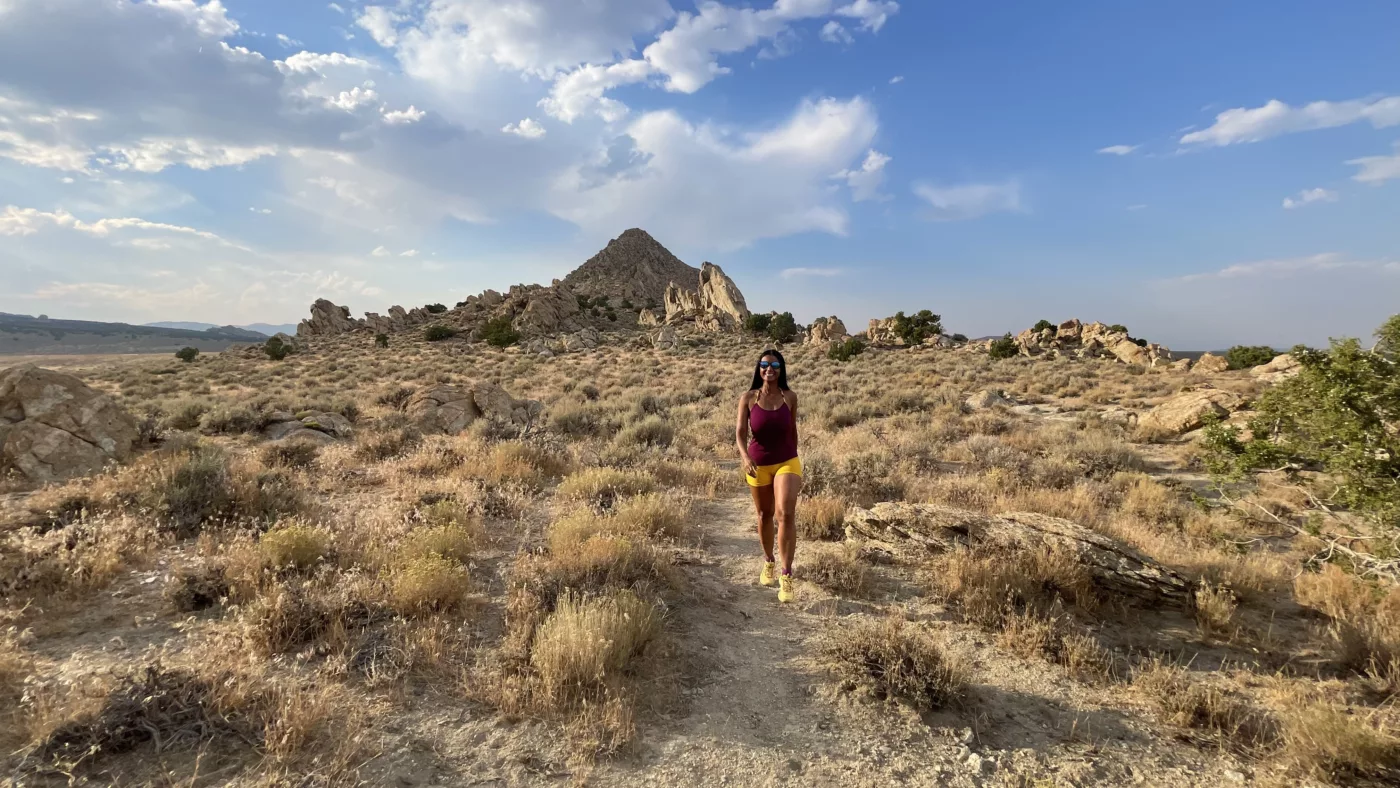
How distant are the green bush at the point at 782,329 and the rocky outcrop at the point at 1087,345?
60.4 feet

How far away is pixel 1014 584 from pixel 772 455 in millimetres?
2296

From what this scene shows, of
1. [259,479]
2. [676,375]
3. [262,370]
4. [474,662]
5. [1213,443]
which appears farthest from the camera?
[262,370]

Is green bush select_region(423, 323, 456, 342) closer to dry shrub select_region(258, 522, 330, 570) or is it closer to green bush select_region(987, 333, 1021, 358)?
green bush select_region(987, 333, 1021, 358)

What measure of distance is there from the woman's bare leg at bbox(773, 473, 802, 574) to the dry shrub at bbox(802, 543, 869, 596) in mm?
385

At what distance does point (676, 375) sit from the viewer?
25.7 meters

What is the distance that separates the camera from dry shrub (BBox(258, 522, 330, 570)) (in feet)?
15.0

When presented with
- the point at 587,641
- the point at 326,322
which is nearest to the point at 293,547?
the point at 587,641

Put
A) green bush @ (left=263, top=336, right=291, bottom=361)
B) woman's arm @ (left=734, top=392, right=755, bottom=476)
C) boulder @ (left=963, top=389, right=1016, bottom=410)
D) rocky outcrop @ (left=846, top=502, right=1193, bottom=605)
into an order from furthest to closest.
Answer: green bush @ (left=263, top=336, right=291, bottom=361) < boulder @ (left=963, top=389, right=1016, bottom=410) < woman's arm @ (left=734, top=392, right=755, bottom=476) < rocky outcrop @ (left=846, top=502, right=1193, bottom=605)

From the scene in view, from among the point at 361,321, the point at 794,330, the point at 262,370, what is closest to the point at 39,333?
the point at 361,321

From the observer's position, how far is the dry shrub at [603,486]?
7.23 m

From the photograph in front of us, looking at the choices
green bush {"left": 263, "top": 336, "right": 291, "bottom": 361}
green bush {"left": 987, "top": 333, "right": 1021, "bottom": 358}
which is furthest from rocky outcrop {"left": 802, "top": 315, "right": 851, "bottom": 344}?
green bush {"left": 263, "top": 336, "right": 291, "bottom": 361}

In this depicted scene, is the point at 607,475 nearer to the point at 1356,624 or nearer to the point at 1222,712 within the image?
the point at 1222,712

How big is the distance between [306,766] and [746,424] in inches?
149

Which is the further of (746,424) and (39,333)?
(39,333)
